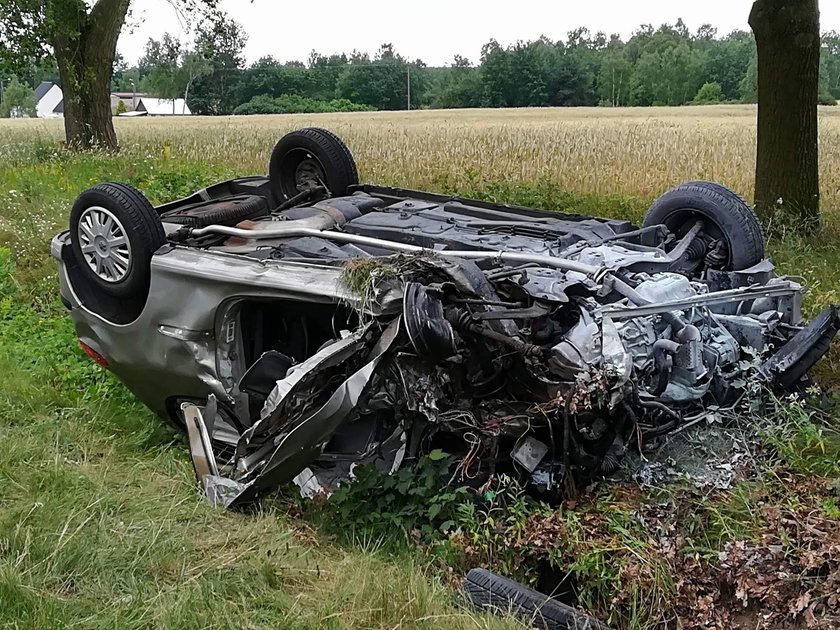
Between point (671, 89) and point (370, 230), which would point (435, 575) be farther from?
point (671, 89)

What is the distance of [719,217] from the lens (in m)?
4.24

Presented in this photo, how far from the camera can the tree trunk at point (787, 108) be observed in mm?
6719

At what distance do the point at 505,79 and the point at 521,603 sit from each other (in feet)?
192

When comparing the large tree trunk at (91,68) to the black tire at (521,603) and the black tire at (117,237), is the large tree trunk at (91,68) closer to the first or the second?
the black tire at (117,237)

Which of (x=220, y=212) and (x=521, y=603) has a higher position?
(x=220, y=212)

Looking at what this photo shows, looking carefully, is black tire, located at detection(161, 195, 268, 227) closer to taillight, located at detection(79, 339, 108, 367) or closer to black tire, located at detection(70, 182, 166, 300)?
black tire, located at detection(70, 182, 166, 300)

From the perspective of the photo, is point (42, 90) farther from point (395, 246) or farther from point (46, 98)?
point (395, 246)

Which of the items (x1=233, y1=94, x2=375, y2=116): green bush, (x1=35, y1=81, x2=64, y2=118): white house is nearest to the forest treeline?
(x1=233, y1=94, x2=375, y2=116): green bush

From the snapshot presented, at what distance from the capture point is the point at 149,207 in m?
4.27

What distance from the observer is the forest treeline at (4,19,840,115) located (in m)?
57.9

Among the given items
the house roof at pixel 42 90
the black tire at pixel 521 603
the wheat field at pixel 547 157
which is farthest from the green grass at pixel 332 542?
the house roof at pixel 42 90

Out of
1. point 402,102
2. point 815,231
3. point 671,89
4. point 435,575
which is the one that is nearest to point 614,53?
point 671,89

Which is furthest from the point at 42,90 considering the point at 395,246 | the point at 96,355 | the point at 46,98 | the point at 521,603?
the point at 521,603

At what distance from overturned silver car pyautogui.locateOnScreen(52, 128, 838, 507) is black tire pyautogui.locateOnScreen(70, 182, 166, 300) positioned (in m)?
0.01
